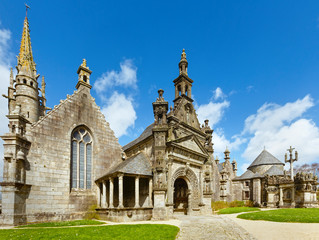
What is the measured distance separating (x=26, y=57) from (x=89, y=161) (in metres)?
12.0

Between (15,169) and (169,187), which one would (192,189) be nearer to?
(169,187)

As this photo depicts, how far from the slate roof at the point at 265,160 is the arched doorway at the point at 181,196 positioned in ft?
99.4

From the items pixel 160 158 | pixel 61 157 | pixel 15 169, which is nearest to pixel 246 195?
pixel 160 158

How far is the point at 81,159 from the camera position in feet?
59.7

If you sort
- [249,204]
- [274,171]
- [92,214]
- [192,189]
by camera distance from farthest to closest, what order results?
[274,171] < [249,204] < [192,189] < [92,214]

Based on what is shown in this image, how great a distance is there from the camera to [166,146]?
1795 cm

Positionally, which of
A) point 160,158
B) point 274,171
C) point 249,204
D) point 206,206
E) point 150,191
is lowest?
point 249,204

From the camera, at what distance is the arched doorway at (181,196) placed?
2267 centimetres

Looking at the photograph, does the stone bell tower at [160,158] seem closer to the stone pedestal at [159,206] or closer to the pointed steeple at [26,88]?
the stone pedestal at [159,206]

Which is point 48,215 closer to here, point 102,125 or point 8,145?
point 8,145

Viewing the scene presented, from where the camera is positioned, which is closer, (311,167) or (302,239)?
(302,239)

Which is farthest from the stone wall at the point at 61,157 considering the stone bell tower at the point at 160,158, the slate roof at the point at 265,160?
the slate roof at the point at 265,160

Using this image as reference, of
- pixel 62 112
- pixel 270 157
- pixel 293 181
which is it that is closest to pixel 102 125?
pixel 62 112

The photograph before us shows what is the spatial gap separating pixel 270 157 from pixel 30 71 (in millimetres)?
49922
